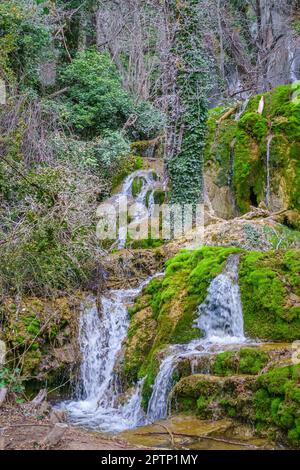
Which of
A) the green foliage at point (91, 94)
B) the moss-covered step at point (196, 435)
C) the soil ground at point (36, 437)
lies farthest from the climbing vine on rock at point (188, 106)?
the soil ground at point (36, 437)

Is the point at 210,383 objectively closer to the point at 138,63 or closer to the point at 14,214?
the point at 14,214

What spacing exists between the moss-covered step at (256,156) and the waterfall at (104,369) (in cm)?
497

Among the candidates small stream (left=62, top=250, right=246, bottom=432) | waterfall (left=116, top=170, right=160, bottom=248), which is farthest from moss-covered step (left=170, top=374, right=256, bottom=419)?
waterfall (left=116, top=170, right=160, bottom=248)

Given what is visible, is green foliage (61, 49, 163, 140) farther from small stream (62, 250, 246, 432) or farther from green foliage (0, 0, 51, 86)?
small stream (62, 250, 246, 432)

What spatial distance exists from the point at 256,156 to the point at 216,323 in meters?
6.95

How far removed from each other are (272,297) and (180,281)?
5.41ft

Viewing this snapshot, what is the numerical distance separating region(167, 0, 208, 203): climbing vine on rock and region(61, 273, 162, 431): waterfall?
4416 mm

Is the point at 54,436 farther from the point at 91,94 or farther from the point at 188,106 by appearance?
the point at 91,94

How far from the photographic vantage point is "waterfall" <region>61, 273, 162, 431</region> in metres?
7.14

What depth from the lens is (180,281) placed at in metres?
8.39

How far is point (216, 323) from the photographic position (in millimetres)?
7762

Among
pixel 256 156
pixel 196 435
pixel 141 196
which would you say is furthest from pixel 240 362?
pixel 141 196

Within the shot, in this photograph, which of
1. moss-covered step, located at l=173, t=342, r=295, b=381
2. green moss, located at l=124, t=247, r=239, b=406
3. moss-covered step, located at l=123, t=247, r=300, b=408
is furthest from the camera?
green moss, located at l=124, t=247, r=239, b=406
